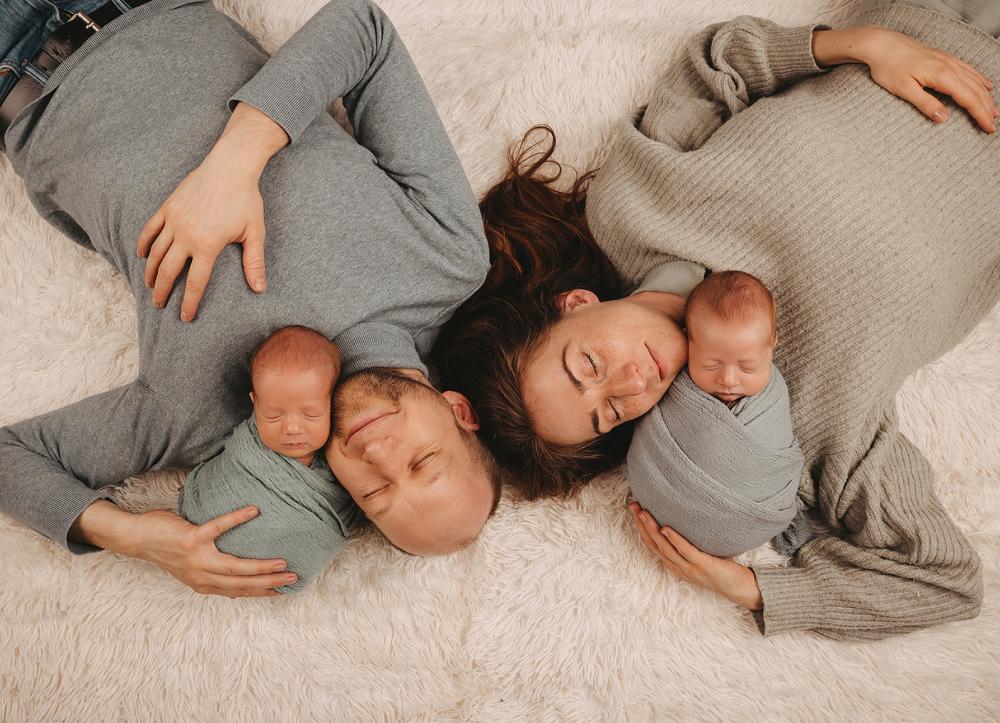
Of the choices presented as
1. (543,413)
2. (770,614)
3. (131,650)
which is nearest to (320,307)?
(543,413)

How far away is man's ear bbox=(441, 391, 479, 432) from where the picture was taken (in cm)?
143

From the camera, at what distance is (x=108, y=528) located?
50.4 inches

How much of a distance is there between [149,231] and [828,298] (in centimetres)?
127

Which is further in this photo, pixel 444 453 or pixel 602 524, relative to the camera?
pixel 602 524

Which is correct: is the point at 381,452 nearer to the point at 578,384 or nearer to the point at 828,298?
the point at 578,384

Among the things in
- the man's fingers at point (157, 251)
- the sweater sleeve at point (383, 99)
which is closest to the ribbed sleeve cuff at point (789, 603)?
the sweater sleeve at point (383, 99)

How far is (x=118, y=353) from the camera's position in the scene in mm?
1496

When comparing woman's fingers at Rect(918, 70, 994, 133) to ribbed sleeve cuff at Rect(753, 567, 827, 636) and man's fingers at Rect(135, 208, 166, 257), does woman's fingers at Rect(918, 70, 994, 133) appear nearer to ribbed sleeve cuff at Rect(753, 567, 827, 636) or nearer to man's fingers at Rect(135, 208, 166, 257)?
ribbed sleeve cuff at Rect(753, 567, 827, 636)

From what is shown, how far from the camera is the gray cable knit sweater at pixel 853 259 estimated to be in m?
1.34

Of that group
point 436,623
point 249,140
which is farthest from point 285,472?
point 249,140

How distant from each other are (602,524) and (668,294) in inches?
20.4

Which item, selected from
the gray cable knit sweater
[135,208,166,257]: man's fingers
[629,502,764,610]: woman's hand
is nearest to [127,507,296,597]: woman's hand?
[135,208,166,257]: man's fingers

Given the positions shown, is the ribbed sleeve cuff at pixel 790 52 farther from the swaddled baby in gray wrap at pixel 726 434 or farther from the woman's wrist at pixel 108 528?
the woman's wrist at pixel 108 528

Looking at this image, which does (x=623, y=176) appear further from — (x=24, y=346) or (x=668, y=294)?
(x=24, y=346)
